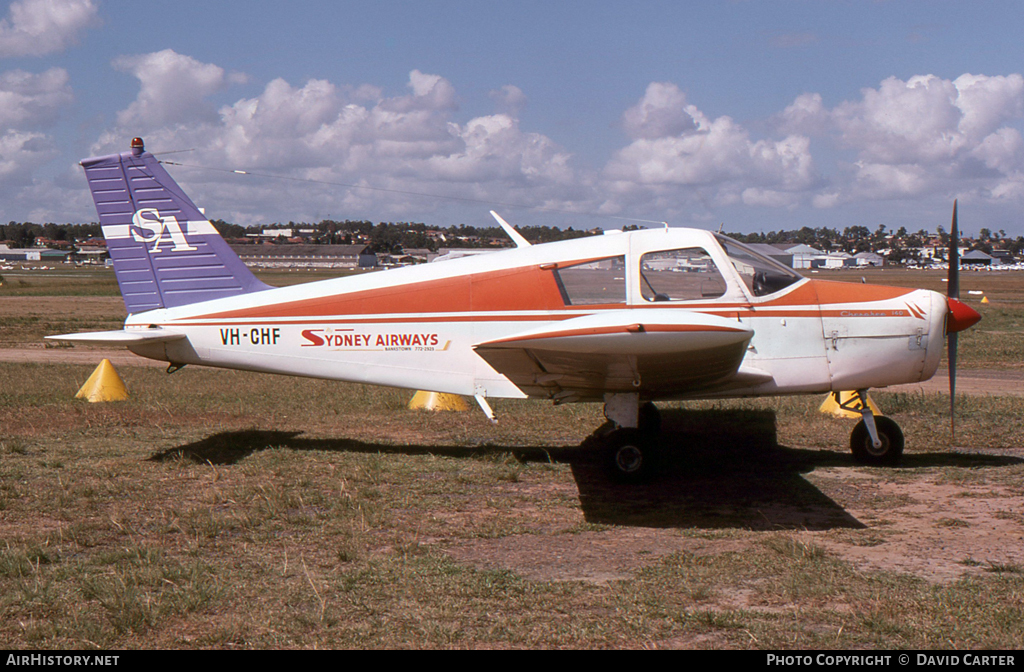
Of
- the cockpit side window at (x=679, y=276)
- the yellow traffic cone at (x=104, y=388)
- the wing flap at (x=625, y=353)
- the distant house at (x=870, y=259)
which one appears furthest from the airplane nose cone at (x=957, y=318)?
the distant house at (x=870, y=259)

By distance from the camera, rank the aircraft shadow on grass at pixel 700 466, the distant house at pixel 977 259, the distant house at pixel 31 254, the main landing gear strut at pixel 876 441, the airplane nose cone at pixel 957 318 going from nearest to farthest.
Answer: the aircraft shadow on grass at pixel 700 466, the airplane nose cone at pixel 957 318, the main landing gear strut at pixel 876 441, the distant house at pixel 977 259, the distant house at pixel 31 254

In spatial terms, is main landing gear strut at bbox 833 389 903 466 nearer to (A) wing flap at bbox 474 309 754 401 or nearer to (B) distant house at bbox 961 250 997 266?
(A) wing flap at bbox 474 309 754 401

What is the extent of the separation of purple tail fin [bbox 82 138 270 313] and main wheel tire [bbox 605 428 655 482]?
448 centimetres

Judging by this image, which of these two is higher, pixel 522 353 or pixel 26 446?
pixel 522 353

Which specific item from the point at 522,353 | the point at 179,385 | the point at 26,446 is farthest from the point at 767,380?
the point at 179,385

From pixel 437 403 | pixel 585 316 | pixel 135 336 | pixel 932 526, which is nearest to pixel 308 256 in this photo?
pixel 437 403

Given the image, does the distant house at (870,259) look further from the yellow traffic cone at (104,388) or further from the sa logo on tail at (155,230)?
the sa logo on tail at (155,230)

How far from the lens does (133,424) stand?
34.2ft

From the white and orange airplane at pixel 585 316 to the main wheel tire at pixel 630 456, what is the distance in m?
0.01

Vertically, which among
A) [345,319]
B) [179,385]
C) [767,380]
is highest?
[345,319]

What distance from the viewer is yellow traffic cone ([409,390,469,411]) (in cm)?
1198

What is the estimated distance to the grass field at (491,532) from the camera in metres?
4.48
